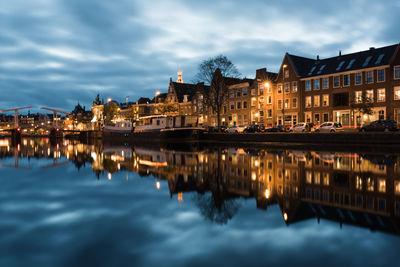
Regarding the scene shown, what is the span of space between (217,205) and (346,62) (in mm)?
59039

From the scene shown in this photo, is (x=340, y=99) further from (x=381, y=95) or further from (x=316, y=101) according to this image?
(x=381, y=95)

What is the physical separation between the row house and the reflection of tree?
4709cm

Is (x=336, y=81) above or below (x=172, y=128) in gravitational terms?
above

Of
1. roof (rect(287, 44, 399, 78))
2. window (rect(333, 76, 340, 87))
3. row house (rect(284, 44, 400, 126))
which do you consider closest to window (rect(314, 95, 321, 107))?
row house (rect(284, 44, 400, 126))

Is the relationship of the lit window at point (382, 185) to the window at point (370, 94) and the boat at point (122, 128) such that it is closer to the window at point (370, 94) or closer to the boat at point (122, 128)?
the window at point (370, 94)

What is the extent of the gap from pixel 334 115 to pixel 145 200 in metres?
56.3

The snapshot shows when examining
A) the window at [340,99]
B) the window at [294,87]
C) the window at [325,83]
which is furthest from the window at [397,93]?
the window at [294,87]

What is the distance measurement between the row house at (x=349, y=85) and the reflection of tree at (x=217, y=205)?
155 ft

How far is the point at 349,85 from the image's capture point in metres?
56.6

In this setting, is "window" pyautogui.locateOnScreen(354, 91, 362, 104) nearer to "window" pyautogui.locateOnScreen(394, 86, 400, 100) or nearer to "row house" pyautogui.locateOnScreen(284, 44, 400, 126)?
"row house" pyautogui.locateOnScreen(284, 44, 400, 126)

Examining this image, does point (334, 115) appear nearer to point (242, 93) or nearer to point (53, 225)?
point (242, 93)

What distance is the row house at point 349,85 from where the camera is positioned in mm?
50781

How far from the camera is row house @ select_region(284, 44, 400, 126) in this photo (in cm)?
5078

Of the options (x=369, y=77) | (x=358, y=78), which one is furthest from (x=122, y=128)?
(x=369, y=77)
